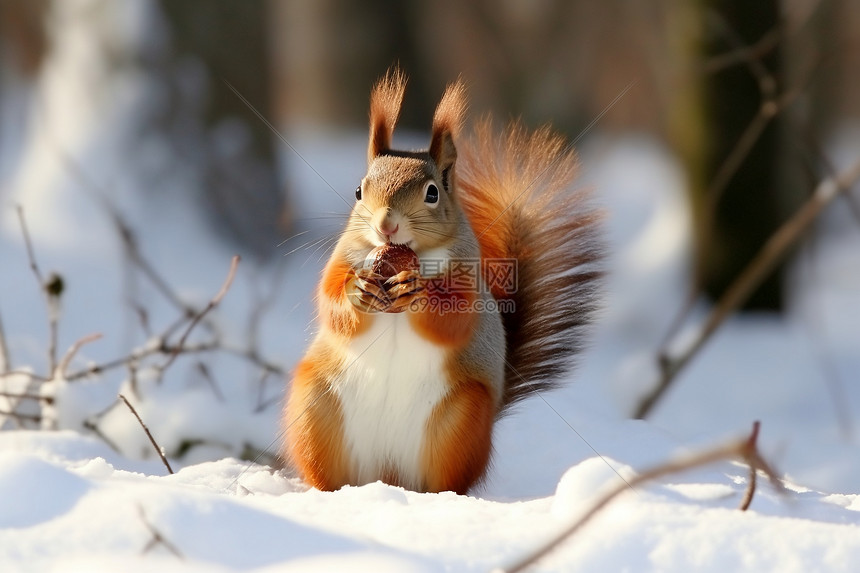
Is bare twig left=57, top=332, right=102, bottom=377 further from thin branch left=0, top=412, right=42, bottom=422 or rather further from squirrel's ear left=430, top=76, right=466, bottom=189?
squirrel's ear left=430, top=76, right=466, bottom=189

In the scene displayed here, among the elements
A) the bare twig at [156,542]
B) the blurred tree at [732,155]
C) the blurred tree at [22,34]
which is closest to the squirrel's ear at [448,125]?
the bare twig at [156,542]

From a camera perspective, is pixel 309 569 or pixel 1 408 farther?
pixel 1 408

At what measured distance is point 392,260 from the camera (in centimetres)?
159

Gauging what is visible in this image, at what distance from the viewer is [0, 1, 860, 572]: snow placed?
3.51ft

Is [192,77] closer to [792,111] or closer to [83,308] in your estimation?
[83,308]

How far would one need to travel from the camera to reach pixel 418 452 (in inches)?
61.8

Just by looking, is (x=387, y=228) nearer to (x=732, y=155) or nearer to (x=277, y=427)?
(x=277, y=427)

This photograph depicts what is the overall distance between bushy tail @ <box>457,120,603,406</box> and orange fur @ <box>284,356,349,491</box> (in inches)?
16.9

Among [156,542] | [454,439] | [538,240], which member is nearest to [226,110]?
[538,240]

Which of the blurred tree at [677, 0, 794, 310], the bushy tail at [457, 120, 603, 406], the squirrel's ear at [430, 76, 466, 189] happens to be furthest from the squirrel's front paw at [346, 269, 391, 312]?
the blurred tree at [677, 0, 794, 310]

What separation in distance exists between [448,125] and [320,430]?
0.55m

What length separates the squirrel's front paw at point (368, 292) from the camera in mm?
1549

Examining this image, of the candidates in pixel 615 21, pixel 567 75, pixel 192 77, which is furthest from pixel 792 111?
pixel 615 21

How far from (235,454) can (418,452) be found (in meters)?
0.62
